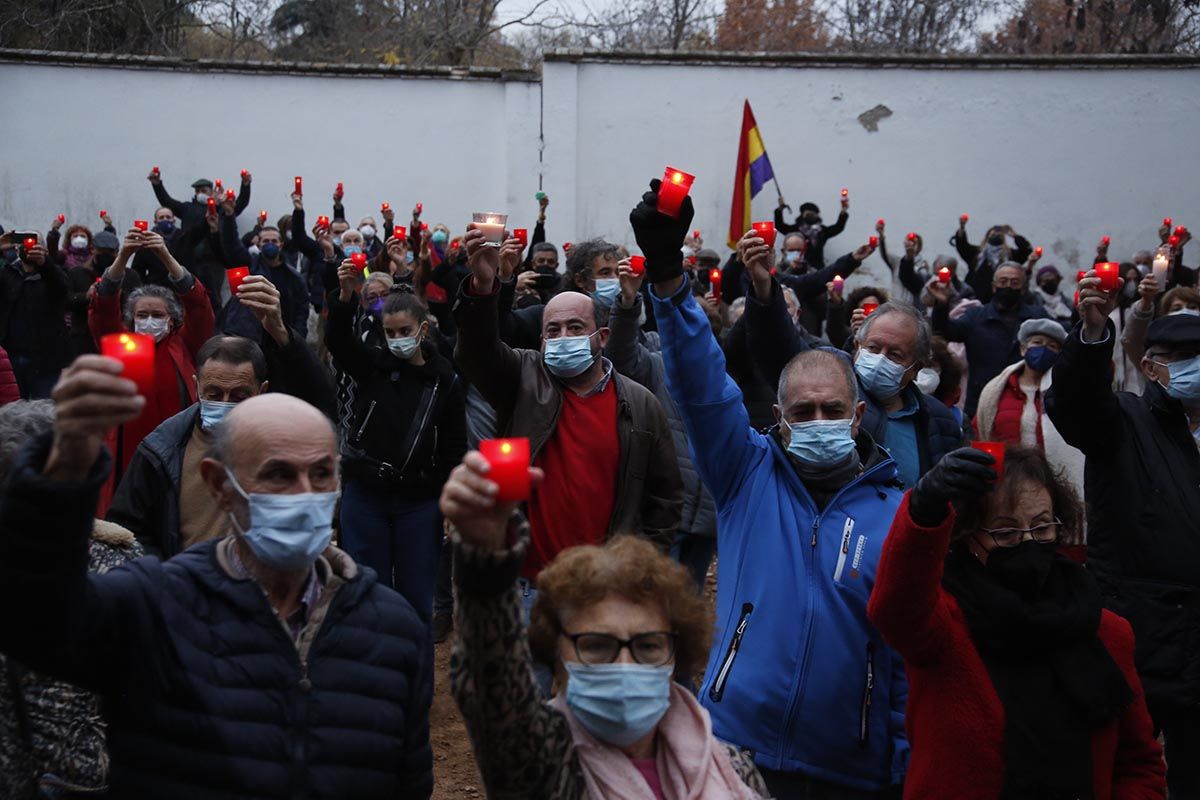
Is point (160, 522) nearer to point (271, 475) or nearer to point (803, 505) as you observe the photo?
point (271, 475)

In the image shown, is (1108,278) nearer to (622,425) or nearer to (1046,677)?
(1046,677)

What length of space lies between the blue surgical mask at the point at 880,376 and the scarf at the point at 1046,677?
181cm

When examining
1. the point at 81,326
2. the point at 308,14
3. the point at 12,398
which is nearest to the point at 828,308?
the point at 81,326

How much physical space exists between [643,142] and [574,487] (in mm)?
13300

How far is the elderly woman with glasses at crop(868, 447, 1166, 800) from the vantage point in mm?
3273

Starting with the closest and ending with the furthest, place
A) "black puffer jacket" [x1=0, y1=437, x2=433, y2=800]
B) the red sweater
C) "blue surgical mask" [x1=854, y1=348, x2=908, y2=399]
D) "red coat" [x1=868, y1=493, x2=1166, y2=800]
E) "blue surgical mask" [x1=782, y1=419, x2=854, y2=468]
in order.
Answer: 1. "black puffer jacket" [x1=0, y1=437, x2=433, y2=800]
2. "red coat" [x1=868, y1=493, x2=1166, y2=800]
3. "blue surgical mask" [x1=782, y1=419, x2=854, y2=468]
4. "blue surgical mask" [x1=854, y1=348, x2=908, y2=399]
5. the red sweater

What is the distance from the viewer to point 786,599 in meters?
3.71

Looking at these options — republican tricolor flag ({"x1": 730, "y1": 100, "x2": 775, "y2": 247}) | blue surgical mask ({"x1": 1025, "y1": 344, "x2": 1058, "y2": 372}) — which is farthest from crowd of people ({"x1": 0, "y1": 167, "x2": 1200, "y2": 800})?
republican tricolor flag ({"x1": 730, "y1": 100, "x2": 775, "y2": 247})

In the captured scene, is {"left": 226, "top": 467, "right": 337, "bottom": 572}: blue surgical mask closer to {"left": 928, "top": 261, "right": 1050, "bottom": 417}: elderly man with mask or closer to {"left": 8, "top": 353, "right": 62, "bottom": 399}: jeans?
{"left": 928, "top": 261, "right": 1050, "bottom": 417}: elderly man with mask

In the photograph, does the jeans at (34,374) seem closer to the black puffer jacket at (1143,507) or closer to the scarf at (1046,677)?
the black puffer jacket at (1143,507)

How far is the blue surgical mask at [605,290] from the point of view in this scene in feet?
23.3

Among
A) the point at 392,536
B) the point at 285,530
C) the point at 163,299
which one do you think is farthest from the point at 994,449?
the point at 163,299

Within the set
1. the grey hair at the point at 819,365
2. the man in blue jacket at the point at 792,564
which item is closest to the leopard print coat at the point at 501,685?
the man in blue jacket at the point at 792,564

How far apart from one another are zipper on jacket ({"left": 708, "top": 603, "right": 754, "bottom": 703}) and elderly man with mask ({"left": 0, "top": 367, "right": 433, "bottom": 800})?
102cm
